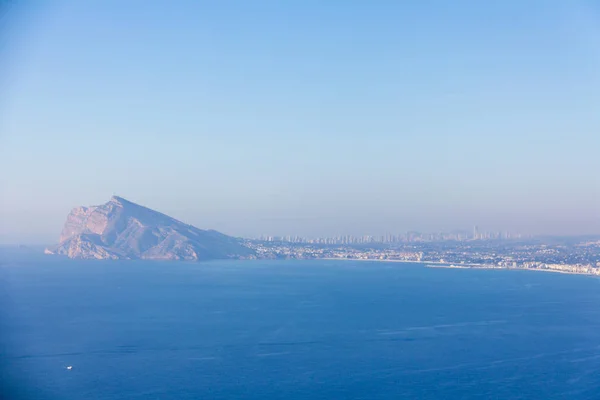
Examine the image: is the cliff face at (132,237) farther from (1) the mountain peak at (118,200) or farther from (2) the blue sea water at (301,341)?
(2) the blue sea water at (301,341)

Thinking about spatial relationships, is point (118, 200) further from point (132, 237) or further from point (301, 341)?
point (301, 341)

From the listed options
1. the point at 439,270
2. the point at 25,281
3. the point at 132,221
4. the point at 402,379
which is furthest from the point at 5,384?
the point at 132,221

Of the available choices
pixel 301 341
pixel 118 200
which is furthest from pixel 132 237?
pixel 301 341

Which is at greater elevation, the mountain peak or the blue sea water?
the mountain peak

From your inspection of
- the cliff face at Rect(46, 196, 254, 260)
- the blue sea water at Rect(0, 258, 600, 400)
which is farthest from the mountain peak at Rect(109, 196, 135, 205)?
the blue sea water at Rect(0, 258, 600, 400)

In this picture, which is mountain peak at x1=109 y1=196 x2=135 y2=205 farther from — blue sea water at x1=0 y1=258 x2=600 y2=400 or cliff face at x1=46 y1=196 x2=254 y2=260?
blue sea water at x1=0 y1=258 x2=600 y2=400

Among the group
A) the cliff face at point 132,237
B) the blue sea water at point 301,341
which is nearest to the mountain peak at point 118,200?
the cliff face at point 132,237
